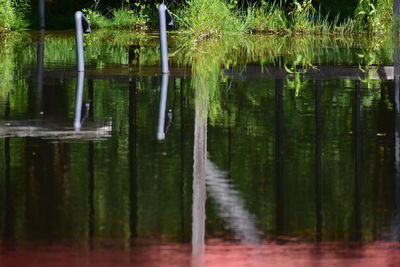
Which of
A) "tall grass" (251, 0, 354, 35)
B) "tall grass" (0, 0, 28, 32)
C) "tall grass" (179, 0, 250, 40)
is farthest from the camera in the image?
"tall grass" (251, 0, 354, 35)

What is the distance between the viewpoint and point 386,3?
2888 cm

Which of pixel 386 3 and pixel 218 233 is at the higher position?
pixel 386 3

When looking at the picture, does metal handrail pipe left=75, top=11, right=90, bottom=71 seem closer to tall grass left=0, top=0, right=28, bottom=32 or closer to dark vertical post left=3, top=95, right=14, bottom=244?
dark vertical post left=3, top=95, right=14, bottom=244

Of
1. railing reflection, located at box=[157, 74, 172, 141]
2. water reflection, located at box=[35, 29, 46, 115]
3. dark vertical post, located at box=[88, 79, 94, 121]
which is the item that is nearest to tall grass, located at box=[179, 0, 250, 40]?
water reflection, located at box=[35, 29, 46, 115]

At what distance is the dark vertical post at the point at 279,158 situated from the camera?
7.85 m

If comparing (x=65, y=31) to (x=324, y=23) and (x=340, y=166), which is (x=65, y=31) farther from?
(x=340, y=166)

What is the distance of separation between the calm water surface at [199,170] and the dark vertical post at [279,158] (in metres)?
0.02

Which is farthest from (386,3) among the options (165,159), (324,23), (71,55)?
(165,159)

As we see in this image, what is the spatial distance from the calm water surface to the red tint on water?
11 mm

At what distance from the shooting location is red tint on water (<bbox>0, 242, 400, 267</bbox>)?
6.47m

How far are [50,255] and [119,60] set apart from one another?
1429 cm

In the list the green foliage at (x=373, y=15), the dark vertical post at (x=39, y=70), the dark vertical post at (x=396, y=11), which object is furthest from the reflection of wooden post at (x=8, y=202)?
the green foliage at (x=373, y=15)

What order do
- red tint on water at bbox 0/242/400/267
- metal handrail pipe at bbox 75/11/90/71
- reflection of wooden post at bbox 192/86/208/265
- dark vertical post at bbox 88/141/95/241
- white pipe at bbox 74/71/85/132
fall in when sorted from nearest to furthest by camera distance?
red tint on water at bbox 0/242/400/267, reflection of wooden post at bbox 192/86/208/265, dark vertical post at bbox 88/141/95/241, white pipe at bbox 74/71/85/132, metal handrail pipe at bbox 75/11/90/71

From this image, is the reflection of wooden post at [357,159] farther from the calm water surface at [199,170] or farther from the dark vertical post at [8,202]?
the dark vertical post at [8,202]
